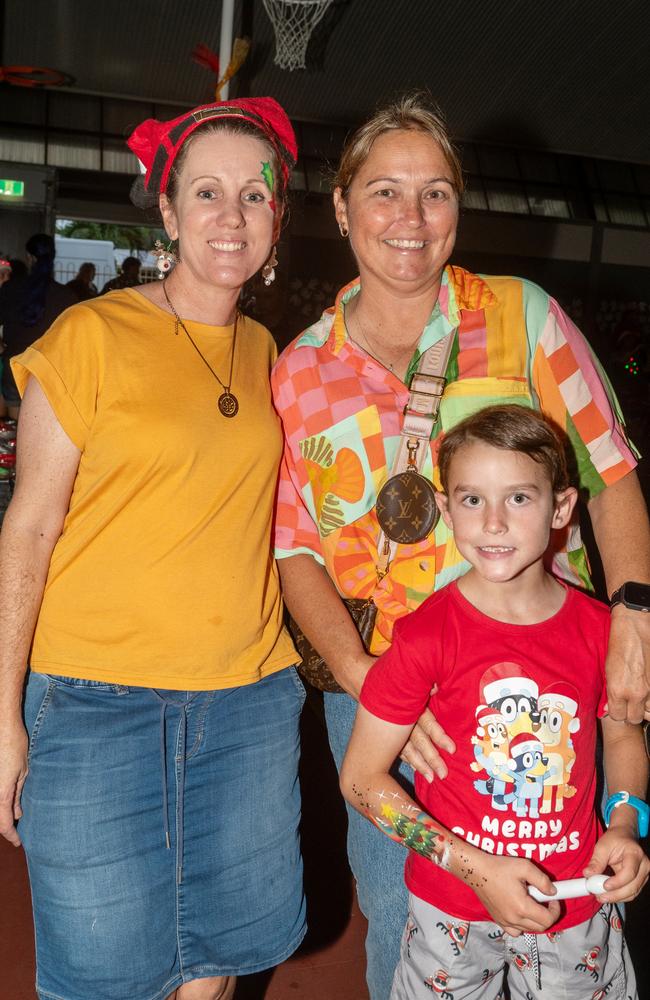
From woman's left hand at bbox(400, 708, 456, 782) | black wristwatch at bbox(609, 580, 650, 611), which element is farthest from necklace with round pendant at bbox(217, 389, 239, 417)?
black wristwatch at bbox(609, 580, 650, 611)

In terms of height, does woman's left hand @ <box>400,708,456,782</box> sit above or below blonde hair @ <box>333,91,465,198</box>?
below

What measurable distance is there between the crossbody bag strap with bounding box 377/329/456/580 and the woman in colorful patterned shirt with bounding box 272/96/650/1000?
0.08 feet

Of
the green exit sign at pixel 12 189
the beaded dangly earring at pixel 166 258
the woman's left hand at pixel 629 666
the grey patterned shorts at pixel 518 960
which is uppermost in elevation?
the green exit sign at pixel 12 189

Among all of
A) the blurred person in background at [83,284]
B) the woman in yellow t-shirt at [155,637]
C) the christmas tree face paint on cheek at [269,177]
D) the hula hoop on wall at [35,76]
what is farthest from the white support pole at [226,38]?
the hula hoop on wall at [35,76]

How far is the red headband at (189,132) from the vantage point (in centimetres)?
221

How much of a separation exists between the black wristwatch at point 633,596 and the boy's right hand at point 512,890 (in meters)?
0.52

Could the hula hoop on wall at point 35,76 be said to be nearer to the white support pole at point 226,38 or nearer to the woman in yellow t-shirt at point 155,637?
the white support pole at point 226,38

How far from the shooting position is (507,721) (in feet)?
5.88

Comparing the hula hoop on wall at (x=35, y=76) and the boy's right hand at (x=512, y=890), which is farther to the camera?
the hula hoop on wall at (x=35, y=76)

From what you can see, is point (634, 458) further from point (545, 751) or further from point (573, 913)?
point (573, 913)

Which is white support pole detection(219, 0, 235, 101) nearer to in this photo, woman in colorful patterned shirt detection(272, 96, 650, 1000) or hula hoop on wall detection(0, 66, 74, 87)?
woman in colorful patterned shirt detection(272, 96, 650, 1000)

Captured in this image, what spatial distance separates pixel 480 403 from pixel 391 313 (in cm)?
33

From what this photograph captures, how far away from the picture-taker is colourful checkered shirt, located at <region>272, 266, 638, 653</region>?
2.10 m

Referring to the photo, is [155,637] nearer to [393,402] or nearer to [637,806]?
[393,402]
